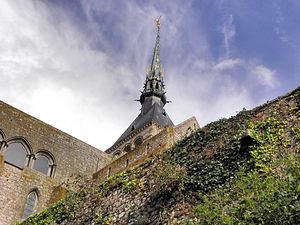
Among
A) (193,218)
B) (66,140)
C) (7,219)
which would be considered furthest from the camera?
(66,140)

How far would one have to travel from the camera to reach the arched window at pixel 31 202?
19.5m

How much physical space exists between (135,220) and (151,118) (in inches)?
1141

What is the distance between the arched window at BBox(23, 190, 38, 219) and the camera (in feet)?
63.9

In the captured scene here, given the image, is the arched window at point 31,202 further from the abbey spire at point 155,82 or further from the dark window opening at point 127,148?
the abbey spire at point 155,82

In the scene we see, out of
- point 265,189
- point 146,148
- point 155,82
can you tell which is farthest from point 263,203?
point 155,82

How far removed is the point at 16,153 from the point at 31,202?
2593 mm

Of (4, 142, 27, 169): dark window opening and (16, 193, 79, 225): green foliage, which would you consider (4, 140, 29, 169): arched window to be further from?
(16, 193, 79, 225): green foliage

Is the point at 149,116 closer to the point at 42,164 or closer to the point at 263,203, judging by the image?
the point at 42,164

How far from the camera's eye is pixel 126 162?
1719cm

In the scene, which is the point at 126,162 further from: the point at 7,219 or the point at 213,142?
the point at 213,142

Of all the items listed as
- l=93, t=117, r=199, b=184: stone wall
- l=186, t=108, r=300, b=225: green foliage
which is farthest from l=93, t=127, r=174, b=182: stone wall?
l=186, t=108, r=300, b=225: green foliage

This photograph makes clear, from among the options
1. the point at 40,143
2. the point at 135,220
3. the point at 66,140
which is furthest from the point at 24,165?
the point at 135,220

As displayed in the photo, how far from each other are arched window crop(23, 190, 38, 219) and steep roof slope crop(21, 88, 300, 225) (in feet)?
32.9

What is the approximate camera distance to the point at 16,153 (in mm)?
21172
